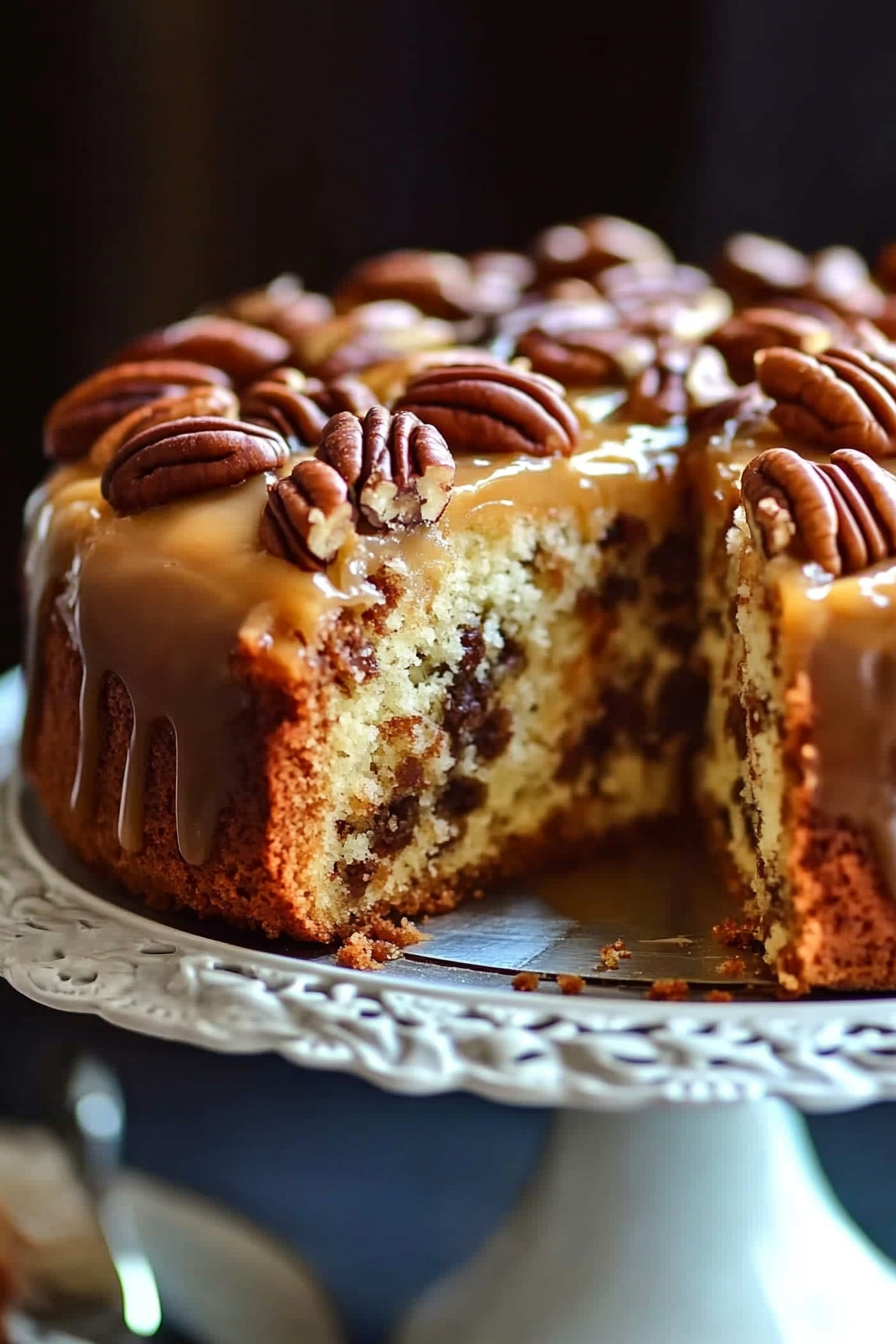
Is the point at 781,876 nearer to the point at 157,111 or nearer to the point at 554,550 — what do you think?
the point at 554,550

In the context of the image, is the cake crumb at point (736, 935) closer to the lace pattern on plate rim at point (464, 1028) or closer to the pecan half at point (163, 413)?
the lace pattern on plate rim at point (464, 1028)

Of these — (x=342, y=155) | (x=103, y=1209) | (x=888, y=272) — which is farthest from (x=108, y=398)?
(x=342, y=155)

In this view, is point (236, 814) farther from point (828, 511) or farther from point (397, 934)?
point (828, 511)

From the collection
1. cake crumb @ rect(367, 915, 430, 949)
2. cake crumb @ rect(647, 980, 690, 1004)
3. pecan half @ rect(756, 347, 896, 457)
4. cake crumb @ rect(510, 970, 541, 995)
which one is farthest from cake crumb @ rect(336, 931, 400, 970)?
pecan half @ rect(756, 347, 896, 457)

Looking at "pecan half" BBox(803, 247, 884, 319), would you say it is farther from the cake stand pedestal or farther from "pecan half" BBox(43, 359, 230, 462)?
the cake stand pedestal

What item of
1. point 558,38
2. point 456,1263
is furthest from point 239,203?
point 456,1263

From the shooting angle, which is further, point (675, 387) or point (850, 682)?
point (675, 387)
